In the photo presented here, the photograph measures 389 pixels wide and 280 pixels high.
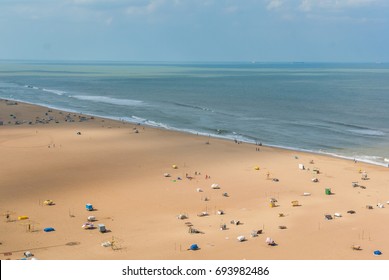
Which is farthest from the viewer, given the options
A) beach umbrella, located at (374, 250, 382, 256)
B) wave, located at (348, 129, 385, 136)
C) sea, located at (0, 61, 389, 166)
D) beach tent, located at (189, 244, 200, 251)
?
wave, located at (348, 129, 385, 136)

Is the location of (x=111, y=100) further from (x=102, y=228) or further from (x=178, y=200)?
(x=102, y=228)

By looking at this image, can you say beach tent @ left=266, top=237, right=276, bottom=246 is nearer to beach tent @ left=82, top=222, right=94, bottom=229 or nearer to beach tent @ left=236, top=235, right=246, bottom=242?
beach tent @ left=236, top=235, right=246, bottom=242

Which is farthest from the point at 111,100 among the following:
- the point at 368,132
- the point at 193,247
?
the point at 193,247

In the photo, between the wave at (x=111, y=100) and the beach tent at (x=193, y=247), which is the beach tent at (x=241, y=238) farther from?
the wave at (x=111, y=100)

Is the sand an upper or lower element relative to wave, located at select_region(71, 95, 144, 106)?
lower

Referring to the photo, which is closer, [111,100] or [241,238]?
[241,238]

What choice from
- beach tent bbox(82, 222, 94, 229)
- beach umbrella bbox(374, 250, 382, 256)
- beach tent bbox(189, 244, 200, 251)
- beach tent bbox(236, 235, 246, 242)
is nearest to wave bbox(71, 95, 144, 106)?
beach tent bbox(82, 222, 94, 229)

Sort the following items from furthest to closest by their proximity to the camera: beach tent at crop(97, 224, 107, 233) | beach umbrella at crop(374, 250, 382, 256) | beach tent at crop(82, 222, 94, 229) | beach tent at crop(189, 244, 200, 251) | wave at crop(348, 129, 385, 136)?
1. wave at crop(348, 129, 385, 136)
2. beach tent at crop(82, 222, 94, 229)
3. beach tent at crop(97, 224, 107, 233)
4. beach tent at crop(189, 244, 200, 251)
5. beach umbrella at crop(374, 250, 382, 256)

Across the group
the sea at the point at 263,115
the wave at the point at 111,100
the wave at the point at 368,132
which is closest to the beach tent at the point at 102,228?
the sea at the point at 263,115

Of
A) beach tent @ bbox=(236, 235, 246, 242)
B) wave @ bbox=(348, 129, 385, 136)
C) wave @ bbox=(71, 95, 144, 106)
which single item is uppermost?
wave @ bbox=(71, 95, 144, 106)
